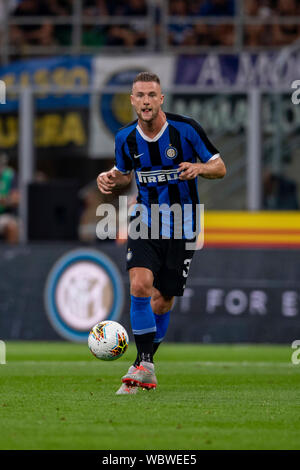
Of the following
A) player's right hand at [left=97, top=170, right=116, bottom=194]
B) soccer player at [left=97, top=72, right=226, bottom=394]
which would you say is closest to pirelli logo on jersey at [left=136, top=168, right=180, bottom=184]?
soccer player at [left=97, top=72, right=226, bottom=394]

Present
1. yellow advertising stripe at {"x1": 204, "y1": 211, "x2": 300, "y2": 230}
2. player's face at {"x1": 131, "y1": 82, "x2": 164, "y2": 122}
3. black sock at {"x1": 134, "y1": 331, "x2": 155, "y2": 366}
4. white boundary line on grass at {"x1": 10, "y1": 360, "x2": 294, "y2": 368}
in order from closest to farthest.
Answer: player's face at {"x1": 131, "y1": 82, "x2": 164, "y2": 122} < black sock at {"x1": 134, "y1": 331, "x2": 155, "y2": 366} < white boundary line on grass at {"x1": 10, "y1": 360, "x2": 294, "y2": 368} < yellow advertising stripe at {"x1": 204, "y1": 211, "x2": 300, "y2": 230}

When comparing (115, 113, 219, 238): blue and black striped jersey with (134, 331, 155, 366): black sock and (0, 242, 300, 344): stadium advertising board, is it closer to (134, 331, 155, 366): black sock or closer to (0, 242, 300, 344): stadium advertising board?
(134, 331, 155, 366): black sock

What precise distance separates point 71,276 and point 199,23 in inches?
277

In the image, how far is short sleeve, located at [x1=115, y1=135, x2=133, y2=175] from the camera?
8.02 metres

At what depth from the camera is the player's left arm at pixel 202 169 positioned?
24.4ft

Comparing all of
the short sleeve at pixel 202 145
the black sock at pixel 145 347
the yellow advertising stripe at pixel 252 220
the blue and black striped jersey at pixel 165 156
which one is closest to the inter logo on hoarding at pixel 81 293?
the yellow advertising stripe at pixel 252 220

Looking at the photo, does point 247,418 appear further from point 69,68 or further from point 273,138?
point 69,68

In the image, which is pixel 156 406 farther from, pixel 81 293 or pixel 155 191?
pixel 81 293

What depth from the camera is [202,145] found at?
25.8 feet

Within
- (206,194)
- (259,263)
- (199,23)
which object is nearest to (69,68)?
(199,23)

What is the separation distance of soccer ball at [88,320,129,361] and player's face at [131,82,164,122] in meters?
→ 1.62

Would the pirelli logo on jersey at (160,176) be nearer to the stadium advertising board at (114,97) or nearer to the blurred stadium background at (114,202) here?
the blurred stadium background at (114,202)

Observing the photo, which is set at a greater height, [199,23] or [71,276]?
[199,23]

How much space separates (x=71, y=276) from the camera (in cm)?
1409
